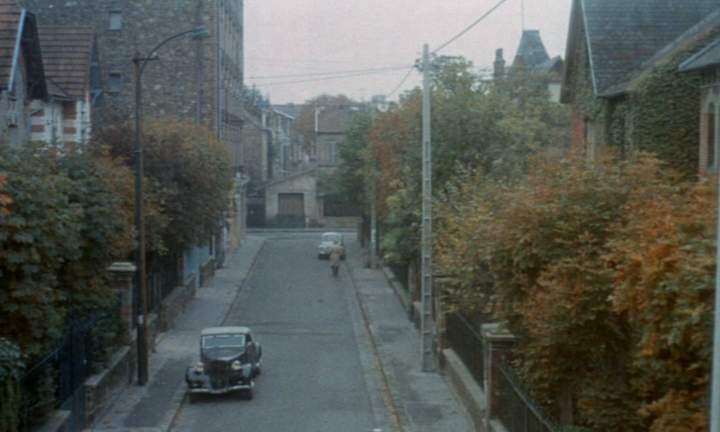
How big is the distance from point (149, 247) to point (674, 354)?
23.0 metres

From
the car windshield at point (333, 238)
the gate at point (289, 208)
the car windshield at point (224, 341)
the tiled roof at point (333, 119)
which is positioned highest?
the tiled roof at point (333, 119)

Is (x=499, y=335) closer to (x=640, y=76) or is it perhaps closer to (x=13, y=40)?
(x=640, y=76)

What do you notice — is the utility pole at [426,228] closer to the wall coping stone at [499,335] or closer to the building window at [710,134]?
the building window at [710,134]

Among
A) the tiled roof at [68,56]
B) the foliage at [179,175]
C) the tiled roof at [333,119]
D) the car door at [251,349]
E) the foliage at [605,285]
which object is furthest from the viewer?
the tiled roof at [333,119]

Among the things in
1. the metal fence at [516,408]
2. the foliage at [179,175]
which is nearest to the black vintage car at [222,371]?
the metal fence at [516,408]

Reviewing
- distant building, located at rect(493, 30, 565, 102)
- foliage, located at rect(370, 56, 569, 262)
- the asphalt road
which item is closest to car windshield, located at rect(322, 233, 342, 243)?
the asphalt road

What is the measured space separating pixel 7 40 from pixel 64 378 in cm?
955

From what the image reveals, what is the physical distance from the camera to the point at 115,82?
167ft

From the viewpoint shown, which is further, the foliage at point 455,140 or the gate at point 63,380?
the foliage at point 455,140

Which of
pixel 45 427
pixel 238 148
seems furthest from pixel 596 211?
pixel 238 148

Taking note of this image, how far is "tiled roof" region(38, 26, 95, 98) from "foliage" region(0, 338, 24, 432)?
20.4 meters

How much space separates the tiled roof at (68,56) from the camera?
111 ft

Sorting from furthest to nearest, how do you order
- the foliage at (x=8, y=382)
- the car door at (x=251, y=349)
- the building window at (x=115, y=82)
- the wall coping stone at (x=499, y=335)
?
the building window at (x=115, y=82) → the car door at (x=251, y=349) → the wall coping stone at (x=499, y=335) → the foliage at (x=8, y=382)

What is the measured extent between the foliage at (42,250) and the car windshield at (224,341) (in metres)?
5.40
